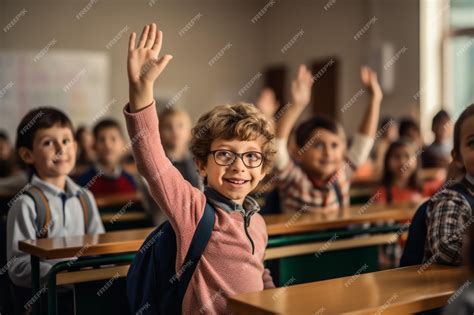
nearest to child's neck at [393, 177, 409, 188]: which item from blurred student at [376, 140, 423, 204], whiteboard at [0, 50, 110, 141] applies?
blurred student at [376, 140, 423, 204]

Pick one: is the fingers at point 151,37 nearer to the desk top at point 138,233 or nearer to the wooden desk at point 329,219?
the desk top at point 138,233

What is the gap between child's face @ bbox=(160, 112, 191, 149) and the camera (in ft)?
15.4

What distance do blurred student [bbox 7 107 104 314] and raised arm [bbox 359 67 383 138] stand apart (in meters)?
1.42

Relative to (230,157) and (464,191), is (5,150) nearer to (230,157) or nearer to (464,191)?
(230,157)

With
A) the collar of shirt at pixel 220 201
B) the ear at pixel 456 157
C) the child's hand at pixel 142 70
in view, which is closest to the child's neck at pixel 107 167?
the collar of shirt at pixel 220 201

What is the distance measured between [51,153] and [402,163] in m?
2.69

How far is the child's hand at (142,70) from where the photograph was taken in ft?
5.32

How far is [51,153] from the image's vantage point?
276 cm

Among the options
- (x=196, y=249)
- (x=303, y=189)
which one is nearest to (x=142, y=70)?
(x=196, y=249)

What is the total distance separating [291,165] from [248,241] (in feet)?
4.67

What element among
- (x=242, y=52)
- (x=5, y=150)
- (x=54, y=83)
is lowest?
(x=5, y=150)

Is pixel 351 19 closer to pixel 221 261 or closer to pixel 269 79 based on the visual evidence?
pixel 269 79

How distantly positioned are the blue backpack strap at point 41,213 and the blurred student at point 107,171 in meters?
1.91

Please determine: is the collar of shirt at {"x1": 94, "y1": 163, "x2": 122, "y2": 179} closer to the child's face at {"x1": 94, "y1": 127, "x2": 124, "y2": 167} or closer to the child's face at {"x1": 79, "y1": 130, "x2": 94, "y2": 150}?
the child's face at {"x1": 94, "y1": 127, "x2": 124, "y2": 167}
